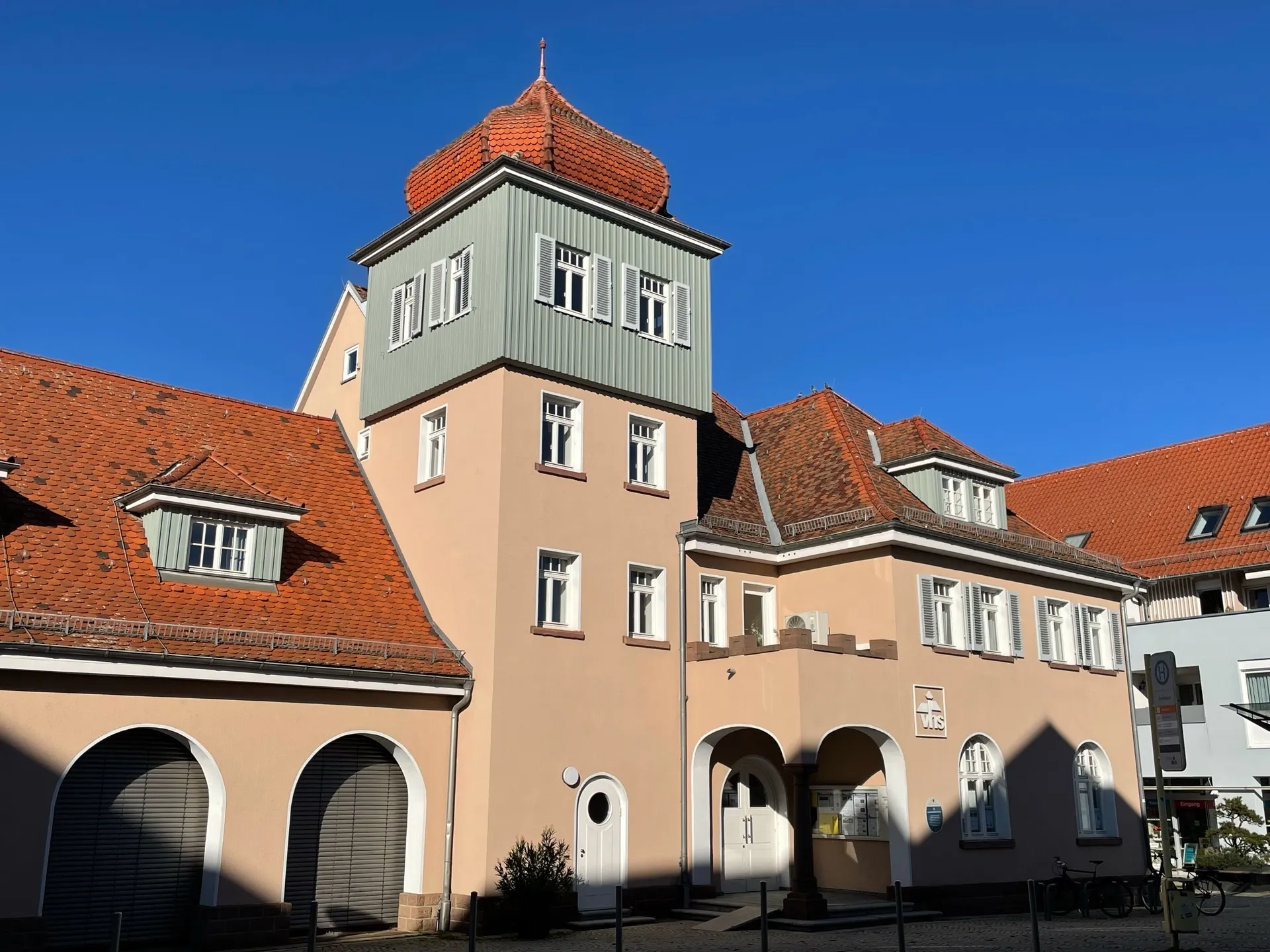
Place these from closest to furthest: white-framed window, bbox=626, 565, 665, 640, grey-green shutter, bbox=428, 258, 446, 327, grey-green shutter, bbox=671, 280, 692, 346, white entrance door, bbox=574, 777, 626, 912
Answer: white entrance door, bbox=574, 777, 626, 912, white-framed window, bbox=626, 565, 665, 640, grey-green shutter, bbox=428, 258, 446, 327, grey-green shutter, bbox=671, 280, 692, 346

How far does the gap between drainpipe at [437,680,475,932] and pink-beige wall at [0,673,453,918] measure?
19 cm

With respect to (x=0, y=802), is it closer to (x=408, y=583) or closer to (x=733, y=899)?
(x=408, y=583)

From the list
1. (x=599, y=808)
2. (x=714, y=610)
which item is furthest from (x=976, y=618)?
(x=599, y=808)

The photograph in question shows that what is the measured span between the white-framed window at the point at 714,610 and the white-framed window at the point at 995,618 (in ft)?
18.1

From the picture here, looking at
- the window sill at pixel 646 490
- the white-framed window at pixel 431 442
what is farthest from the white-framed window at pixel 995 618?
the white-framed window at pixel 431 442

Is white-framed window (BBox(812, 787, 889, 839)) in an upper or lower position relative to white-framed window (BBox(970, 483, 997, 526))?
lower

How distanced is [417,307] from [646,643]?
822 cm

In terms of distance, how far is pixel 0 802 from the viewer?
1647cm

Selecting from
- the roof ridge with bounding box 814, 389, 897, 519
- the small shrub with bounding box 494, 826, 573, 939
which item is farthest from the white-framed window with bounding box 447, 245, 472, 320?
the small shrub with bounding box 494, 826, 573, 939

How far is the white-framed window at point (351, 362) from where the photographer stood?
27.8 meters

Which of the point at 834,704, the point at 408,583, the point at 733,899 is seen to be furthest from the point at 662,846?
the point at 408,583

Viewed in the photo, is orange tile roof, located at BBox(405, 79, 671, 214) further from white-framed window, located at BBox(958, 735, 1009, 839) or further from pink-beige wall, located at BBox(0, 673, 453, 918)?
white-framed window, located at BBox(958, 735, 1009, 839)

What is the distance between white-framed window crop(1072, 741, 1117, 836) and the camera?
27.1 meters

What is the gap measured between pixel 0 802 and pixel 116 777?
1.94 meters
